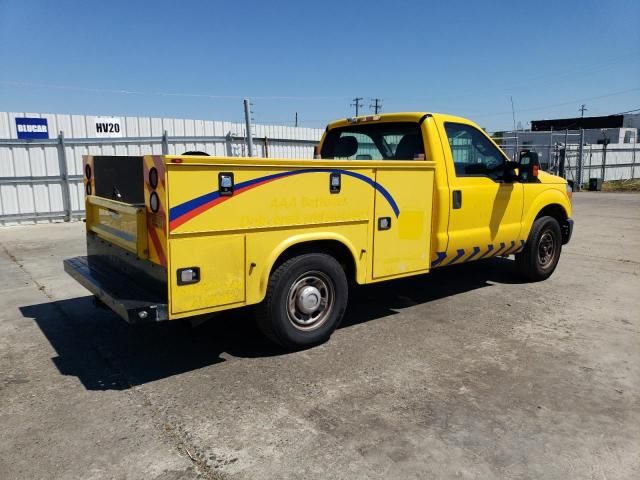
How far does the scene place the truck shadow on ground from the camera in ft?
13.9

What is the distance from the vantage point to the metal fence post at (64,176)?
43.5 feet

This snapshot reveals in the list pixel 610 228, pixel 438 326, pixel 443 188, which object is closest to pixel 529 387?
pixel 438 326

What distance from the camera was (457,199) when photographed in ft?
18.2

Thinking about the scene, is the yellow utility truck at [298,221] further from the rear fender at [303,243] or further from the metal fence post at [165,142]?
the metal fence post at [165,142]

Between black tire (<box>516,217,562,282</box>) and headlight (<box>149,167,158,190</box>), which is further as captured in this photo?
black tire (<box>516,217,562,282</box>)

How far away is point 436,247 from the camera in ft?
17.9

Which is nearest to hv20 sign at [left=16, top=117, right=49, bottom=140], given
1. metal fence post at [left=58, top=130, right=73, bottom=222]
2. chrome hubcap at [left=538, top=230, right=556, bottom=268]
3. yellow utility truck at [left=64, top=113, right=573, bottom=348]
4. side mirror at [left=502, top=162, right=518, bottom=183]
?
metal fence post at [left=58, top=130, right=73, bottom=222]

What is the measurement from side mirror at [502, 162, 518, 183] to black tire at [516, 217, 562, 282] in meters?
1.06

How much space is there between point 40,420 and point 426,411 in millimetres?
2580

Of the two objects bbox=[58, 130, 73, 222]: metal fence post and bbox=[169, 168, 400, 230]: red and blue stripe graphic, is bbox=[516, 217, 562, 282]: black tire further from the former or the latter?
bbox=[58, 130, 73, 222]: metal fence post

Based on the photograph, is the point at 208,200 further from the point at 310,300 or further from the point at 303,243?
the point at 310,300

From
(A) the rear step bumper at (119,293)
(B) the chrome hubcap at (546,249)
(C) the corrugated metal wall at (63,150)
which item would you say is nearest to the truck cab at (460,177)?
(B) the chrome hubcap at (546,249)

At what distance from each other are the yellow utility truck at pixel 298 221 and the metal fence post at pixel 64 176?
919 cm

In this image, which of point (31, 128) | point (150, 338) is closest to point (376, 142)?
point (150, 338)
